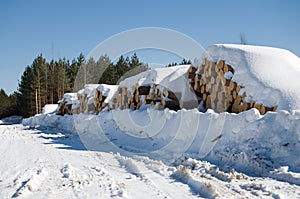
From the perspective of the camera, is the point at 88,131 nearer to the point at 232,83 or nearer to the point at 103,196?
the point at 232,83

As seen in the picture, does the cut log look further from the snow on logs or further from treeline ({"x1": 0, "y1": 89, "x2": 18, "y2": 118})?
treeline ({"x1": 0, "y1": 89, "x2": 18, "y2": 118})

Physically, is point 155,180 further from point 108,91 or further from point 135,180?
point 108,91

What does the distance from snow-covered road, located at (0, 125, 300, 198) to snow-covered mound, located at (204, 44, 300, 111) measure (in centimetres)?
270

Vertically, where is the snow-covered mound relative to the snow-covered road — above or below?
above

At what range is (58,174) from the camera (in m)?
4.74

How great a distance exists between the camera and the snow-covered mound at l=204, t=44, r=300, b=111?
640 cm

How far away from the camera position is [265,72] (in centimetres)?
750

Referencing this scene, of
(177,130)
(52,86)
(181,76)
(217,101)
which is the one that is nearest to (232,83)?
(217,101)

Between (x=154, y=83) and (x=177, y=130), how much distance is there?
3.61 meters

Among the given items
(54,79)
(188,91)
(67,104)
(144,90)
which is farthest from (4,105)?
(188,91)

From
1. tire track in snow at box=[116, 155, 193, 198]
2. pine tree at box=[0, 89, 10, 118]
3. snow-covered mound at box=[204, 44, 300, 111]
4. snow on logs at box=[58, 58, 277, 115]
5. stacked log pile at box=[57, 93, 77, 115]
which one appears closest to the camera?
tire track in snow at box=[116, 155, 193, 198]

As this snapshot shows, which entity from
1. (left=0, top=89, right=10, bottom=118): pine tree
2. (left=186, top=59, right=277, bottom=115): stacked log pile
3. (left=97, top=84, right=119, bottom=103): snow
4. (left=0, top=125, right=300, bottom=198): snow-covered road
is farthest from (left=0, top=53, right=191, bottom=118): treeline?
(left=0, top=125, right=300, bottom=198): snow-covered road

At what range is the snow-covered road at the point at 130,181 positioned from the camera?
139 inches

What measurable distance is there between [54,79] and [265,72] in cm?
3503
